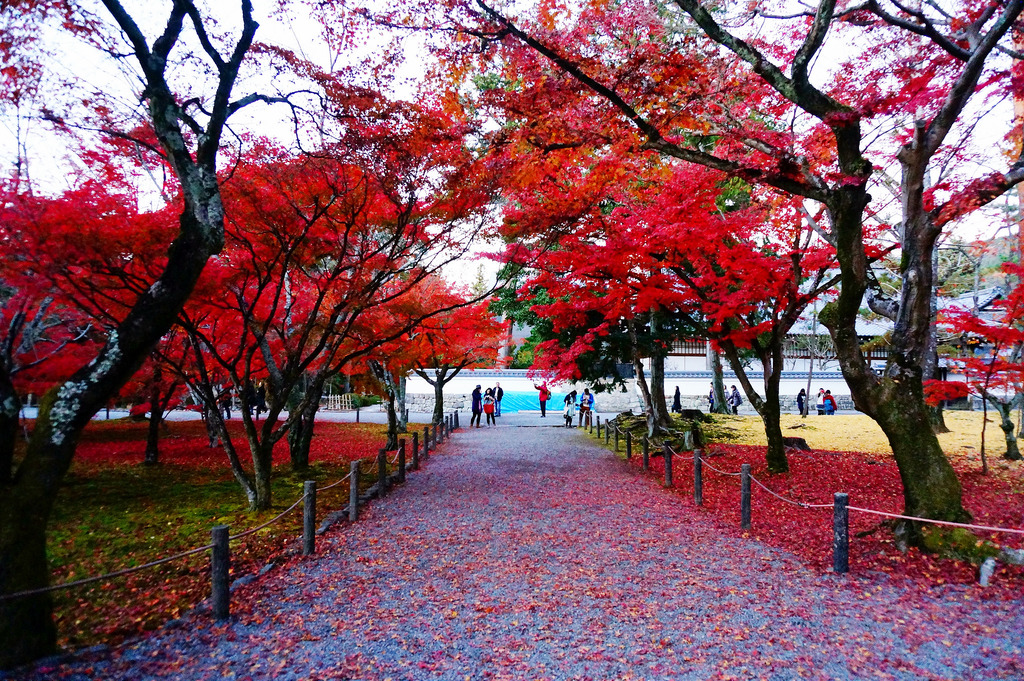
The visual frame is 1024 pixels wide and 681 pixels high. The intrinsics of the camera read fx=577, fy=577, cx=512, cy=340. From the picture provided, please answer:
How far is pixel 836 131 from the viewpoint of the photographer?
6574 mm

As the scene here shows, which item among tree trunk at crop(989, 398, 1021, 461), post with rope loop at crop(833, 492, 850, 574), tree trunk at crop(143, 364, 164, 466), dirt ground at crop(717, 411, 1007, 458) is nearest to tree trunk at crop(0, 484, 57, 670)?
post with rope loop at crop(833, 492, 850, 574)

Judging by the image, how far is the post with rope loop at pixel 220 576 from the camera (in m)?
5.05

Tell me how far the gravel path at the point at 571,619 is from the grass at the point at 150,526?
2.93ft

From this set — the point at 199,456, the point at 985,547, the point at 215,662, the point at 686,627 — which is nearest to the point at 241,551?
the point at 215,662

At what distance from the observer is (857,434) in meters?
19.8

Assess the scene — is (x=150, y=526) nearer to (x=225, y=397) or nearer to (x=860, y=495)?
(x=860, y=495)

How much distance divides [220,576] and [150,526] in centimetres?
491

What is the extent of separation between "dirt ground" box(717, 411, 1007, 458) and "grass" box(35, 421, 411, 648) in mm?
13811

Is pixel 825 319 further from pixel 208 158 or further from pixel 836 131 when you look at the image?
pixel 208 158

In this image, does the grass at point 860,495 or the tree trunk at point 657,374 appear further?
the tree trunk at point 657,374

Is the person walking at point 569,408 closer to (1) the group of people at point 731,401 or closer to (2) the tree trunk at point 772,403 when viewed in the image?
(1) the group of people at point 731,401

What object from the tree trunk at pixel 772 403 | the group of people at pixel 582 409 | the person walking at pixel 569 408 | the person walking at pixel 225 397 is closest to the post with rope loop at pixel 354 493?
the tree trunk at pixel 772 403

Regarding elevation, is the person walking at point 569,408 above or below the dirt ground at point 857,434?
above

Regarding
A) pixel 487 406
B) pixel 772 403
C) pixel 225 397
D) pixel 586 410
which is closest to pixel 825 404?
pixel 586 410
